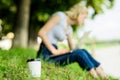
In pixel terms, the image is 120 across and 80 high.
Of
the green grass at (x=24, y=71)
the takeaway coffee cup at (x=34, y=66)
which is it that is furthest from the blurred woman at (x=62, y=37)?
the takeaway coffee cup at (x=34, y=66)

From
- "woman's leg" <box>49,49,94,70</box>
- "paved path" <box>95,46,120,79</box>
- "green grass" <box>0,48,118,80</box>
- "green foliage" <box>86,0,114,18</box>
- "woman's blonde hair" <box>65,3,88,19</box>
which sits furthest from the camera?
"green foliage" <box>86,0,114,18</box>

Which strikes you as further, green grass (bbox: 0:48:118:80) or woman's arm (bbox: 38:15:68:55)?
woman's arm (bbox: 38:15:68:55)

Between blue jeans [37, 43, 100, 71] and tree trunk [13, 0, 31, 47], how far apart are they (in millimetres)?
13574

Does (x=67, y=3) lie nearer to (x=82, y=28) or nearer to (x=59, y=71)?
(x=82, y=28)

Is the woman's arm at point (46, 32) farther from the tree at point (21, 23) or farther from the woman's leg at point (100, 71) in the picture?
the tree at point (21, 23)

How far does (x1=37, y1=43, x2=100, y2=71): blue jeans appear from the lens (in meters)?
8.70

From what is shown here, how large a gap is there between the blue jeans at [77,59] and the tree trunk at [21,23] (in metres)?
13.6

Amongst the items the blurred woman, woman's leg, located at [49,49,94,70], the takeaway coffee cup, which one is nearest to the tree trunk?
the blurred woman

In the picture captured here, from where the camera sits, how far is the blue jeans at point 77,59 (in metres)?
8.70

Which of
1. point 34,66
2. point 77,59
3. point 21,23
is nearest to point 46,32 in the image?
point 77,59

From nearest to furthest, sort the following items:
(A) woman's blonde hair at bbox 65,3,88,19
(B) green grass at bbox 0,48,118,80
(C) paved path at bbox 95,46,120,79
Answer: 1. (B) green grass at bbox 0,48,118,80
2. (A) woman's blonde hair at bbox 65,3,88,19
3. (C) paved path at bbox 95,46,120,79

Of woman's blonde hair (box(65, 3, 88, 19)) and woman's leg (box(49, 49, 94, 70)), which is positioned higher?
woman's blonde hair (box(65, 3, 88, 19))

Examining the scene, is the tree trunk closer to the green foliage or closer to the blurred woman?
the green foliage

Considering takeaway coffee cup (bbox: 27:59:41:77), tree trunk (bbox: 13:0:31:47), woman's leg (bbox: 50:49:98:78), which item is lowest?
takeaway coffee cup (bbox: 27:59:41:77)
